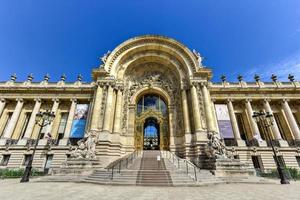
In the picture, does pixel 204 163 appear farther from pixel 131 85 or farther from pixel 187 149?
pixel 131 85

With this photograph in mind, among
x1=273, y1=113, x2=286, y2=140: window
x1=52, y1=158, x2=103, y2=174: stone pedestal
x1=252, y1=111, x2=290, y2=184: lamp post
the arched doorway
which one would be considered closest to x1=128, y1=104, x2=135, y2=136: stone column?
the arched doorway

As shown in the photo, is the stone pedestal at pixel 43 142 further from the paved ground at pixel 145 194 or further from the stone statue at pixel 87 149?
the paved ground at pixel 145 194

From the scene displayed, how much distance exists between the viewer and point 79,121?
19969mm

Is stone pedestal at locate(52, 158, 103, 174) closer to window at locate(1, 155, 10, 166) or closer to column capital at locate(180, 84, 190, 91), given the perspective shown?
window at locate(1, 155, 10, 166)

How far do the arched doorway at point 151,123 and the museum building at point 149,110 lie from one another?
13 centimetres

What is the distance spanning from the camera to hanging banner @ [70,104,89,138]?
19078 millimetres

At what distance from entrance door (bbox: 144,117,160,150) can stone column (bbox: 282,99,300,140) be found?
17941 millimetres

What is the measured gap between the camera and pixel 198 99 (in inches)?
733

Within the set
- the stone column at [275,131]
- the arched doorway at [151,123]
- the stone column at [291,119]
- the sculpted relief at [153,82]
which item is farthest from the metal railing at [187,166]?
the stone column at [291,119]

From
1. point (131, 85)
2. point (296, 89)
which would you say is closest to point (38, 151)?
point (131, 85)

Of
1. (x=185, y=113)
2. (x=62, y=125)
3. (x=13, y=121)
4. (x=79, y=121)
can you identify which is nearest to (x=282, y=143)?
(x=185, y=113)

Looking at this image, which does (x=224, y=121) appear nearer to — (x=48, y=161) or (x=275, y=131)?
(x=275, y=131)

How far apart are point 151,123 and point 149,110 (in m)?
1.98

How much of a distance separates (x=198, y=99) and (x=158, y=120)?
5.78 metres
